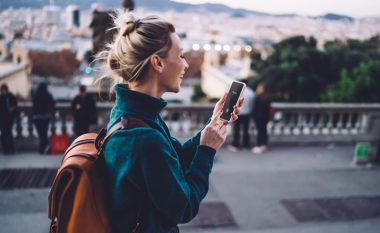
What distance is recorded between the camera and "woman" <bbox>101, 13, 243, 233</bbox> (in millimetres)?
1532

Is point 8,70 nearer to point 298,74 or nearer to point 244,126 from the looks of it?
point 244,126

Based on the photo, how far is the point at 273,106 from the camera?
876 cm

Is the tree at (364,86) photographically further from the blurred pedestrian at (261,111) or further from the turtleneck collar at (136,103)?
the turtleneck collar at (136,103)

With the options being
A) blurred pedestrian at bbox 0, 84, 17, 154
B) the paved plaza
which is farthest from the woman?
blurred pedestrian at bbox 0, 84, 17, 154

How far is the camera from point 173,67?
176 centimetres

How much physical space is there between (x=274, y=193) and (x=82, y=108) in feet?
13.4

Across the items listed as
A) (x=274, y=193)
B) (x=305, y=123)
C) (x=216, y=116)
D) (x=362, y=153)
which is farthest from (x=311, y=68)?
(x=216, y=116)

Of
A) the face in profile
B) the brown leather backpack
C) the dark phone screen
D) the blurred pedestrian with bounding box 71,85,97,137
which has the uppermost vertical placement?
the face in profile

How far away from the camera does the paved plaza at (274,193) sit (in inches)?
192

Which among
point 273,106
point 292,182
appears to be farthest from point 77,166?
point 273,106

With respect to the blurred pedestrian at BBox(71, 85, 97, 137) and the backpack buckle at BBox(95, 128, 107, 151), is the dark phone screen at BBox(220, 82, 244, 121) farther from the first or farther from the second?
the blurred pedestrian at BBox(71, 85, 97, 137)

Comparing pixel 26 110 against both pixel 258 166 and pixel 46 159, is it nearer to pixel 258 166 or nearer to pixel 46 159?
pixel 46 159

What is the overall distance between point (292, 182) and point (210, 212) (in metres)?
1.96

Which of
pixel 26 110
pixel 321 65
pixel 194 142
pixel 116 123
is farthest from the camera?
pixel 321 65
